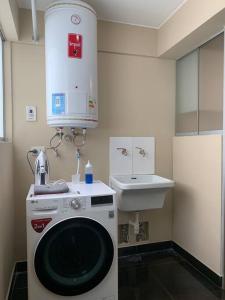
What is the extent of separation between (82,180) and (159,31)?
1.75 meters

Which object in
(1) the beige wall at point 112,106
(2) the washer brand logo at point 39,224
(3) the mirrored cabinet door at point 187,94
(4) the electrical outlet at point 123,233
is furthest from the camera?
(4) the electrical outlet at point 123,233

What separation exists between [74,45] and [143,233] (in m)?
1.98

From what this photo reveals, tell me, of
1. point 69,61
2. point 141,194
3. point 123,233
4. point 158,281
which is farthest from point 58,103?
point 158,281

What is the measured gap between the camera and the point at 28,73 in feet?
7.06

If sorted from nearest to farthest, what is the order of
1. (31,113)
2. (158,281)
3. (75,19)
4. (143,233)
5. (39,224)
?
(39,224), (75,19), (158,281), (31,113), (143,233)

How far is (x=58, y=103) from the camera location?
1887 mm

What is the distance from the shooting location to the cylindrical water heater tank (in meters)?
1.85

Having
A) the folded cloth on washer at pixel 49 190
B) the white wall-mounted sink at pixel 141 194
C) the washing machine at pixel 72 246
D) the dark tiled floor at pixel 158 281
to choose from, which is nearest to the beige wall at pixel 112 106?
the dark tiled floor at pixel 158 281

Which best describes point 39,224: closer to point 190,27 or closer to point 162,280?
point 162,280

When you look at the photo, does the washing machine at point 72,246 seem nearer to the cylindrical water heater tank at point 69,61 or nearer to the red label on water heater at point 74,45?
the cylindrical water heater tank at point 69,61

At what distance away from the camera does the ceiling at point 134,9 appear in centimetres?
200

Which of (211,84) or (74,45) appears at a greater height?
(74,45)

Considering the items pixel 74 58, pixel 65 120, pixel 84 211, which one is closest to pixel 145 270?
pixel 84 211

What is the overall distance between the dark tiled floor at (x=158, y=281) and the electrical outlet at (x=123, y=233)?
0.18 m
